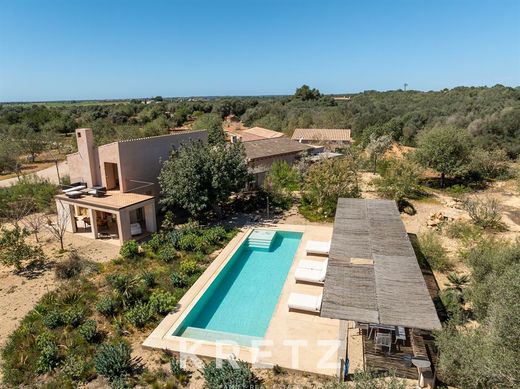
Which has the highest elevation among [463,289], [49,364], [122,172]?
[122,172]

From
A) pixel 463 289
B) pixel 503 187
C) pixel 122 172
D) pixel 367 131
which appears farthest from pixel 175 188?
pixel 367 131

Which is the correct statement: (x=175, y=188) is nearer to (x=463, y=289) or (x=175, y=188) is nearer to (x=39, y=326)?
(x=39, y=326)

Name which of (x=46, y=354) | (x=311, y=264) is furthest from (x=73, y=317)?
(x=311, y=264)

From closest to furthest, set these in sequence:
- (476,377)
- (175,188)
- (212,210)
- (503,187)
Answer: (476,377) → (175,188) → (212,210) → (503,187)

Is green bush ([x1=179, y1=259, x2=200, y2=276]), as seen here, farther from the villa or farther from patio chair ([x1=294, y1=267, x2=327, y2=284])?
patio chair ([x1=294, y1=267, x2=327, y2=284])

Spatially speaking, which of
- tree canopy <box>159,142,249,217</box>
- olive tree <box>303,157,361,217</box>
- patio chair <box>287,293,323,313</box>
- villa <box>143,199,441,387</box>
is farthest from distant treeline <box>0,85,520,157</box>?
patio chair <box>287,293,323,313</box>

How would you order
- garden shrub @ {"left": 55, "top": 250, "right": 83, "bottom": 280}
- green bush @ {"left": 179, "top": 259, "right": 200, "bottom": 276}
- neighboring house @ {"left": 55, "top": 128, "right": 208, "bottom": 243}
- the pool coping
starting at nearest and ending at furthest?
the pool coping → garden shrub @ {"left": 55, "top": 250, "right": 83, "bottom": 280} → green bush @ {"left": 179, "top": 259, "right": 200, "bottom": 276} → neighboring house @ {"left": 55, "top": 128, "right": 208, "bottom": 243}
